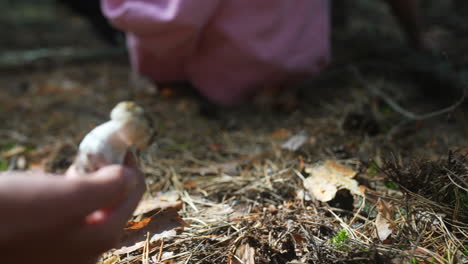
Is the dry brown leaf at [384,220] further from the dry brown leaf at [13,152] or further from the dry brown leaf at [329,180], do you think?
the dry brown leaf at [13,152]

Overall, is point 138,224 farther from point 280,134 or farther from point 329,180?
point 280,134

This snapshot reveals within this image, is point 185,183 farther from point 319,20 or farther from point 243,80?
point 319,20

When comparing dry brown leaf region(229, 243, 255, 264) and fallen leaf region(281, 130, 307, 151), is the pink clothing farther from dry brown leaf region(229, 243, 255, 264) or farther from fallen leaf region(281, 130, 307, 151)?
dry brown leaf region(229, 243, 255, 264)

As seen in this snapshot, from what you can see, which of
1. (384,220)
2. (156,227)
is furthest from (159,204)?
(384,220)

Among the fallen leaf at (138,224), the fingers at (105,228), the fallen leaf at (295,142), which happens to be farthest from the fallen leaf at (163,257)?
the fallen leaf at (295,142)

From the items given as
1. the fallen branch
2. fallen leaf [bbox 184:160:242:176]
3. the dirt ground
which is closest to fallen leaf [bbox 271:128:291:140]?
the dirt ground

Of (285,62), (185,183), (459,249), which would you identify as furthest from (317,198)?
(285,62)
